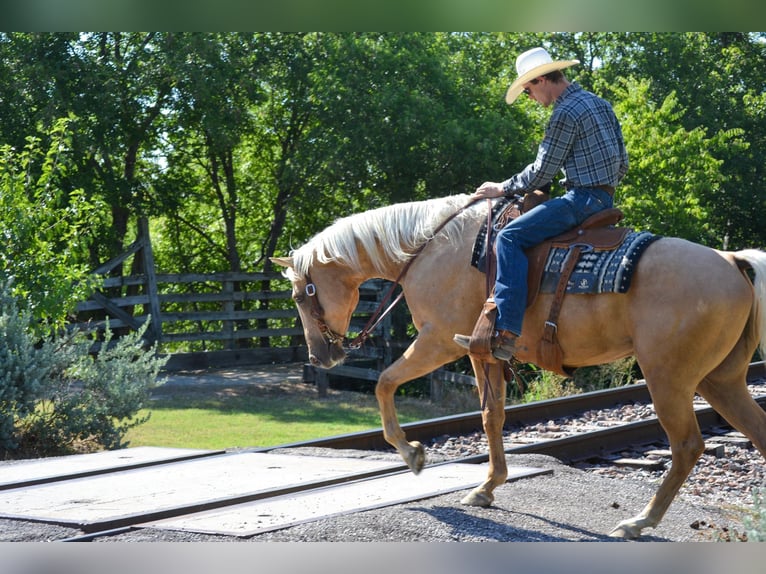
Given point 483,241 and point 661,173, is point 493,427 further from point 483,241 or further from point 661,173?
point 661,173

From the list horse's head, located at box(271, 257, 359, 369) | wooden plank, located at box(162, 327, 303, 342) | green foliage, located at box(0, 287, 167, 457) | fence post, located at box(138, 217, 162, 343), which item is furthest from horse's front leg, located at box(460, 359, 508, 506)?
wooden plank, located at box(162, 327, 303, 342)

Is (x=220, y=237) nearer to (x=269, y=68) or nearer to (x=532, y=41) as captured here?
(x=269, y=68)

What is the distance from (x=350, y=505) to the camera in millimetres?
6148

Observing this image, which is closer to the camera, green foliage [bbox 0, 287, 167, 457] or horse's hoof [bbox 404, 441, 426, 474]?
horse's hoof [bbox 404, 441, 426, 474]

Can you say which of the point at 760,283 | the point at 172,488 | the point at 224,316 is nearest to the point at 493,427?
the point at 760,283

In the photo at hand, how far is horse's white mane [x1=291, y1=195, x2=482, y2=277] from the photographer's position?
6504 millimetres

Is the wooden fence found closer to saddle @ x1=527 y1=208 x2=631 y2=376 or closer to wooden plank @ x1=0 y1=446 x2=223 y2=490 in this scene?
wooden plank @ x1=0 y1=446 x2=223 y2=490

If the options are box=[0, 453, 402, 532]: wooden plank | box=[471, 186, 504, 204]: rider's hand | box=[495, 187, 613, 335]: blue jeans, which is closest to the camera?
box=[495, 187, 613, 335]: blue jeans

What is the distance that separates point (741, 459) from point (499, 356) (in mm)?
3912

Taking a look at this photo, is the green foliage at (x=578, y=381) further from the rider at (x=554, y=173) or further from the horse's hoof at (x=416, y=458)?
the rider at (x=554, y=173)

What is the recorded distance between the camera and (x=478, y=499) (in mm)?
6219

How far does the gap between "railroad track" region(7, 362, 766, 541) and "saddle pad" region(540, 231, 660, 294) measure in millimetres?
2222

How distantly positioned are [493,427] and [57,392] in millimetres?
5429

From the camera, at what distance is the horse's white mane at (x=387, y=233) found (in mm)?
6504
